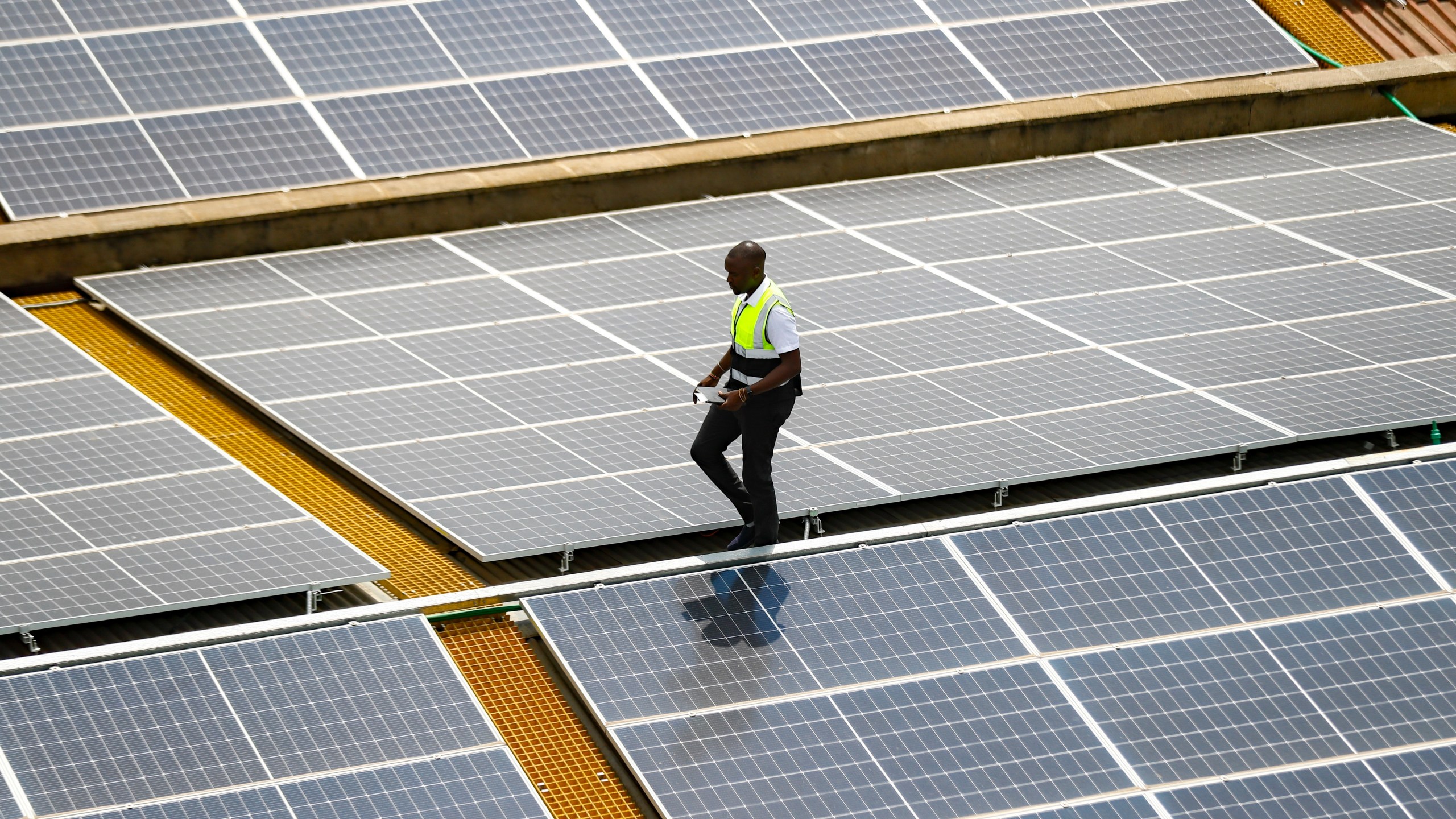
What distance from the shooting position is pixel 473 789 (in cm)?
1251

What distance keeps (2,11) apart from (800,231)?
942cm

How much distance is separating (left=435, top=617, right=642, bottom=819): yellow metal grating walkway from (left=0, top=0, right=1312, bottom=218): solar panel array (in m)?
8.54

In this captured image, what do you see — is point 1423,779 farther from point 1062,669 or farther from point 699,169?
point 699,169

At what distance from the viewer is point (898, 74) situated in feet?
79.9

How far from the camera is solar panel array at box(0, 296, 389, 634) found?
562 inches

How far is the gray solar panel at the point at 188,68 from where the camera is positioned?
22.4 metres

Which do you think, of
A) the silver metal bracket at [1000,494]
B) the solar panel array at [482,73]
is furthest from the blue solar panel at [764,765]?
the solar panel array at [482,73]

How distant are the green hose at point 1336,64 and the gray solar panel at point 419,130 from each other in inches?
404

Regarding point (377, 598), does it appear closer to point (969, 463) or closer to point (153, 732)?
point (153, 732)

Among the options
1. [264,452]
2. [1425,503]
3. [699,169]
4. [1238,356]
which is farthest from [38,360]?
[1425,503]

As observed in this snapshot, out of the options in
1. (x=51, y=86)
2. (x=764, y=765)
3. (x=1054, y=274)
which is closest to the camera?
(x=764, y=765)

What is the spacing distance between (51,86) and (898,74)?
9.57m

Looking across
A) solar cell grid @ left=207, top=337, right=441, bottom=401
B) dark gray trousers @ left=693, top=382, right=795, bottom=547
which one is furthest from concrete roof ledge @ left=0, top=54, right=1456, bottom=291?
dark gray trousers @ left=693, top=382, right=795, bottom=547

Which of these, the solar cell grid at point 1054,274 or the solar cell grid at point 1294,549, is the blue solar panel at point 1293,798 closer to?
the solar cell grid at point 1294,549
